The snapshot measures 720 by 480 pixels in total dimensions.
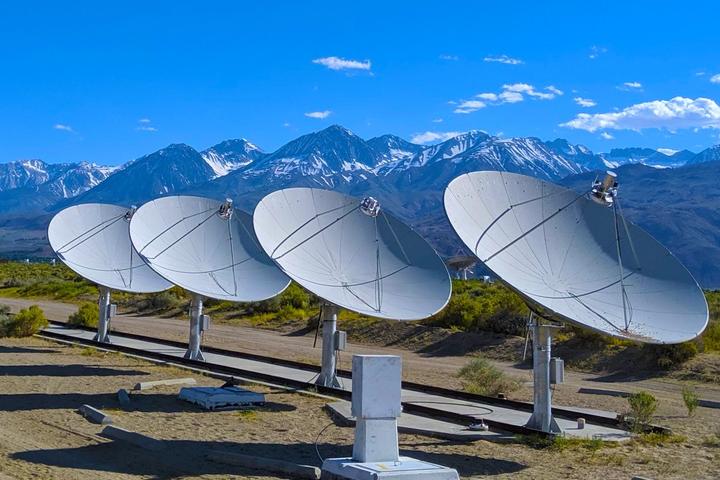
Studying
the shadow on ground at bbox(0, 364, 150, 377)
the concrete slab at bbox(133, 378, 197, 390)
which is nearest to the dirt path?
the concrete slab at bbox(133, 378, 197, 390)

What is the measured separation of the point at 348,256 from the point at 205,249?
7790 mm

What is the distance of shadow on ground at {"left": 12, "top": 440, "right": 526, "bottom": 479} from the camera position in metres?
15.5

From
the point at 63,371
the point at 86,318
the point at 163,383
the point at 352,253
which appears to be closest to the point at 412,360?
the point at 352,253

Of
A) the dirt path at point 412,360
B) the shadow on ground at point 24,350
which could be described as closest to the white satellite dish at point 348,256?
the dirt path at point 412,360

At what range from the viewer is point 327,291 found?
78.5 feet

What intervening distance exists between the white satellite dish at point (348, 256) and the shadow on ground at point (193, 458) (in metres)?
6.17

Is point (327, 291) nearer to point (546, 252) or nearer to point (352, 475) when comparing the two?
point (546, 252)

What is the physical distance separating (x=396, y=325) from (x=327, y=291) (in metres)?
20.7

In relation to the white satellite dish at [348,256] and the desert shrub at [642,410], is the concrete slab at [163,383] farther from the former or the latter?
the desert shrub at [642,410]

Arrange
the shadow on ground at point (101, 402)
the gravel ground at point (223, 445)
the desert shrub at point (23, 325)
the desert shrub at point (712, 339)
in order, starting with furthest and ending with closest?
the desert shrub at point (23, 325), the desert shrub at point (712, 339), the shadow on ground at point (101, 402), the gravel ground at point (223, 445)

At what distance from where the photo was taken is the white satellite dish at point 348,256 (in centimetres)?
2452

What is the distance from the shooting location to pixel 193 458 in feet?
54.4

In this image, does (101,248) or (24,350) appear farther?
(101,248)

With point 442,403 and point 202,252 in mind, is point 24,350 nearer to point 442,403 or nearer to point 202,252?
point 202,252
